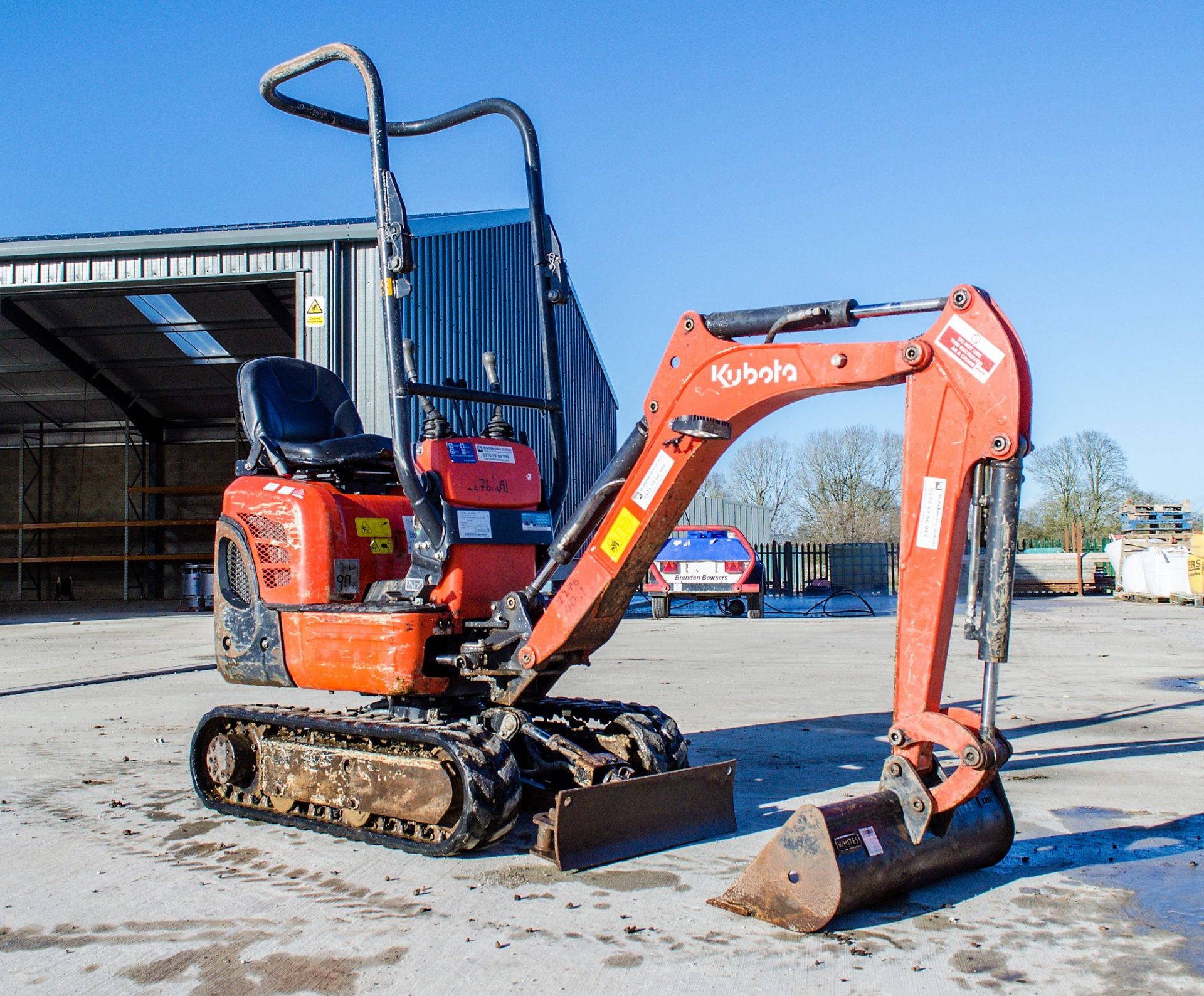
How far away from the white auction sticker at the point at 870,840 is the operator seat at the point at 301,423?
2835 millimetres

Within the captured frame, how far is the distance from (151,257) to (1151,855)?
18026 millimetres

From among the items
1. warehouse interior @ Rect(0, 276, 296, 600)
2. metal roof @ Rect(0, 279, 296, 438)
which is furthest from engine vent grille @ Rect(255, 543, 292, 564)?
warehouse interior @ Rect(0, 276, 296, 600)

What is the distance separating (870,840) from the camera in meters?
3.71

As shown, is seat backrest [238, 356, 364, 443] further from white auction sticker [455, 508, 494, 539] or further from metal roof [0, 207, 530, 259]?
metal roof [0, 207, 530, 259]

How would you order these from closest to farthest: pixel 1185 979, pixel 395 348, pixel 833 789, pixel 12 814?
pixel 1185 979
pixel 395 348
pixel 12 814
pixel 833 789

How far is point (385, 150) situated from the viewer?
517cm

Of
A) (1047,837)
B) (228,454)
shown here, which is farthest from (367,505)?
(228,454)

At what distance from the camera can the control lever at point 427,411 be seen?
4996 millimetres

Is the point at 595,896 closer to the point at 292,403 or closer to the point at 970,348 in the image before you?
the point at 970,348

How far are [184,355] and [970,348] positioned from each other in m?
25.8

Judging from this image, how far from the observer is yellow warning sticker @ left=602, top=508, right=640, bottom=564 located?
448cm

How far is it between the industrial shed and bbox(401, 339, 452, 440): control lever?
16.1 ft

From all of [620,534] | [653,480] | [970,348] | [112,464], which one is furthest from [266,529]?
[112,464]

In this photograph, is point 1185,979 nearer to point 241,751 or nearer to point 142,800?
point 241,751
